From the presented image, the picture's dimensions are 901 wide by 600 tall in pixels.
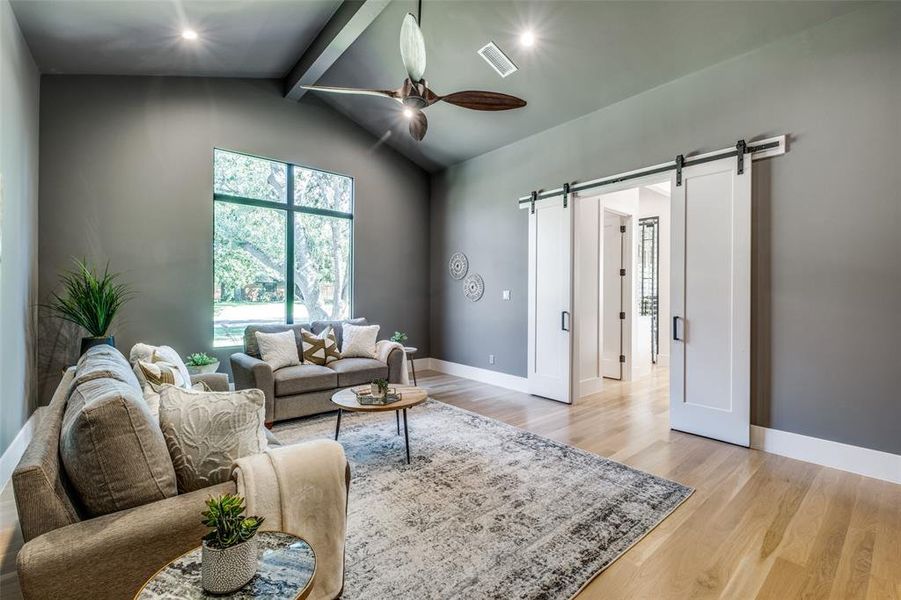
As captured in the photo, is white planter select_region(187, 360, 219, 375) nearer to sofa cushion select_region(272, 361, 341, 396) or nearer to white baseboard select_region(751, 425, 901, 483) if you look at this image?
sofa cushion select_region(272, 361, 341, 396)

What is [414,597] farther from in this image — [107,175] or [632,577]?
[107,175]

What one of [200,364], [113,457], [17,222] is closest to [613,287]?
[200,364]

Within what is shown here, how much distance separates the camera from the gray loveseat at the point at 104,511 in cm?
113

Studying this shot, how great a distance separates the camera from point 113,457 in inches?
50.9

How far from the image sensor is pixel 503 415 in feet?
14.3

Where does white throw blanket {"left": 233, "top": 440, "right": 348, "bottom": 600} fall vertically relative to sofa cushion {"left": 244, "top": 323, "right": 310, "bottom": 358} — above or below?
below

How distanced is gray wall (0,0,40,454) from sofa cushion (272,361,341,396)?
1852mm

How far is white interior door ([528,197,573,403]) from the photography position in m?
4.84

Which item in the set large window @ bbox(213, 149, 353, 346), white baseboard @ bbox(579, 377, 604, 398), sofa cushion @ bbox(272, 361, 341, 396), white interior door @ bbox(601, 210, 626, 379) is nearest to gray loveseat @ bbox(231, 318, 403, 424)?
sofa cushion @ bbox(272, 361, 341, 396)

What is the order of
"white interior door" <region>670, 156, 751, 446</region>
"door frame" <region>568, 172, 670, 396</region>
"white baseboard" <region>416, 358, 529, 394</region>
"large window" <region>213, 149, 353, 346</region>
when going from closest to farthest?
"white interior door" <region>670, 156, 751, 446</region> → "door frame" <region>568, 172, 670, 396</region> → "large window" <region>213, 149, 353, 346</region> → "white baseboard" <region>416, 358, 529, 394</region>

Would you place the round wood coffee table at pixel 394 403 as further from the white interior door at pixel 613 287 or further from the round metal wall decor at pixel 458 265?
the white interior door at pixel 613 287

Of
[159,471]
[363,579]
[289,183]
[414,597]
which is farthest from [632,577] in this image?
[289,183]

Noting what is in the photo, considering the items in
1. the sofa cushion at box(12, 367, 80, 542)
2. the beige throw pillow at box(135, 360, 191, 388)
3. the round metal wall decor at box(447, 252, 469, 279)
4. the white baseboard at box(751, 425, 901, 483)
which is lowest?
the white baseboard at box(751, 425, 901, 483)

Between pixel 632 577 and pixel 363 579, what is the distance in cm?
125
